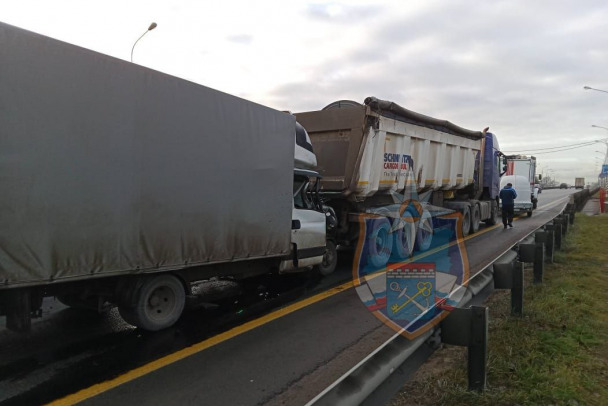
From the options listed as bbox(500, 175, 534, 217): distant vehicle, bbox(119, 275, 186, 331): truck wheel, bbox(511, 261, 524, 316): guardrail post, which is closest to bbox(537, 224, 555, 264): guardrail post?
bbox(511, 261, 524, 316): guardrail post

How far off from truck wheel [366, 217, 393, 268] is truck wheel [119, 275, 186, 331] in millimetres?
4765

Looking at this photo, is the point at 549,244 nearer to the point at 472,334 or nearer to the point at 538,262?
the point at 538,262

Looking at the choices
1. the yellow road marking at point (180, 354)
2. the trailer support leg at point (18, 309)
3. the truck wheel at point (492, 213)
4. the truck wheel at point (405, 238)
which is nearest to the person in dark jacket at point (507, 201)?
the truck wheel at point (492, 213)

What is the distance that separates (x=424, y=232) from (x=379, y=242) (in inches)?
82.4

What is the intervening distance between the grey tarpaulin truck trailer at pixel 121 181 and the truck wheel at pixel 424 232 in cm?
564

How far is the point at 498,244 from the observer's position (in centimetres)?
1191

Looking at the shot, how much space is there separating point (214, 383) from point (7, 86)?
2.90 meters

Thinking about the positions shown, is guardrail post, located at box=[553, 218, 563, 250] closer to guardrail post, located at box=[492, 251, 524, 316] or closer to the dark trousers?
guardrail post, located at box=[492, 251, 524, 316]

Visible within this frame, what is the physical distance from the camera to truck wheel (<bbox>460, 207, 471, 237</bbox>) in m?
13.8

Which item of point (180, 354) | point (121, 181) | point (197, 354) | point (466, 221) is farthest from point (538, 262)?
point (466, 221)

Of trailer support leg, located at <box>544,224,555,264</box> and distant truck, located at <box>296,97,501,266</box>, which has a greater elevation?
distant truck, located at <box>296,97,501,266</box>

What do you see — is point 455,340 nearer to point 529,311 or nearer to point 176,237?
point 529,311

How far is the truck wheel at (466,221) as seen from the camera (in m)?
13.8

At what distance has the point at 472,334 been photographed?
9.96ft
